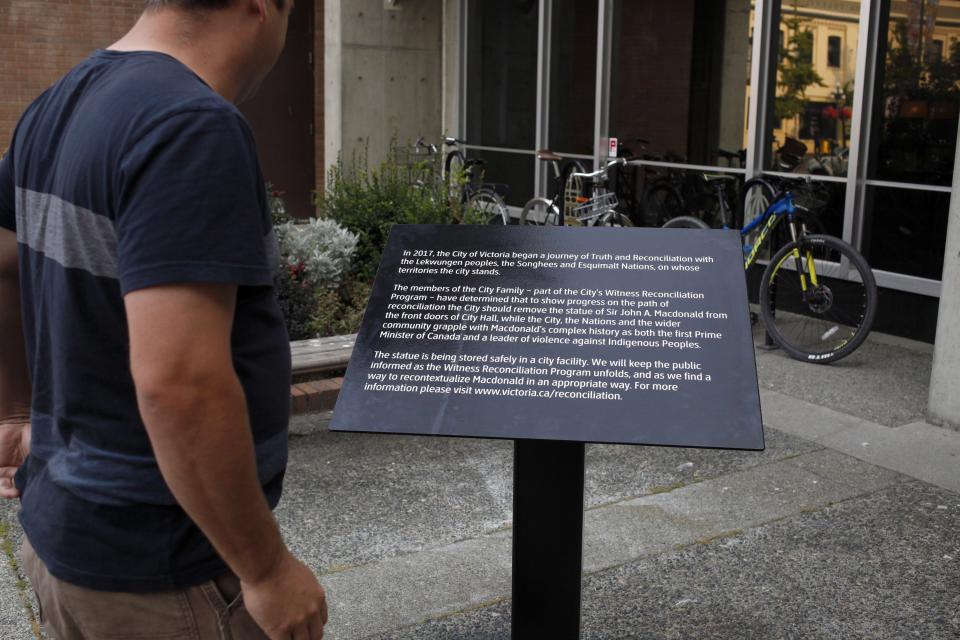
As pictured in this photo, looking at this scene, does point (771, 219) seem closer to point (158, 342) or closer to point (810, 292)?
point (810, 292)

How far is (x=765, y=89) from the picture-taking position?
876cm

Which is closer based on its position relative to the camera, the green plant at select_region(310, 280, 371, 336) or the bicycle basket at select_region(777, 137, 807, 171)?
the green plant at select_region(310, 280, 371, 336)

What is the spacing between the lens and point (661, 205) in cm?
1007

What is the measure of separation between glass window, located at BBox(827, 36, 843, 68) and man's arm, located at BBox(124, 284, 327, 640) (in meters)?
7.82

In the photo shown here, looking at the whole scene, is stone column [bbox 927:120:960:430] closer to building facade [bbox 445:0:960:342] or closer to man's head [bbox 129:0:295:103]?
building facade [bbox 445:0:960:342]

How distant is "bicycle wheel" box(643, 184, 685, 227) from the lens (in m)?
9.88

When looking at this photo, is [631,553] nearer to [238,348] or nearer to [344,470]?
[344,470]

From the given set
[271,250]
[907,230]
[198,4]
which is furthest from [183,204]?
[907,230]

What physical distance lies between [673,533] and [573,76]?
7.91 metres

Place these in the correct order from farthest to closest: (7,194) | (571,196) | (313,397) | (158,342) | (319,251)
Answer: (571,196)
(319,251)
(313,397)
(7,194)
(158,342)

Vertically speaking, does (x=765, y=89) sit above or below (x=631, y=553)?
above

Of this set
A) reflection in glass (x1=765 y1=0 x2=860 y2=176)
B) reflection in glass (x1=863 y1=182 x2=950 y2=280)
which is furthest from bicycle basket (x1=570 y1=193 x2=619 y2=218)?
reflection in glass (x1=863 y1=182 x2=950 y2=280)

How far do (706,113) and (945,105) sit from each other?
8.40ft

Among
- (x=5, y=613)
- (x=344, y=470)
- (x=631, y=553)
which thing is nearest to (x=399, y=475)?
(x=344, y=470)
